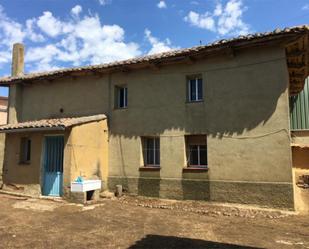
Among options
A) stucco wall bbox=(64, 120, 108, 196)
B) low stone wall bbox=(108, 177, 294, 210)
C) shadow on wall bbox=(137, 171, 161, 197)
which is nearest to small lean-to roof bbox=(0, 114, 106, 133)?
stucco wall bbox=(64, 120, 108, 196)

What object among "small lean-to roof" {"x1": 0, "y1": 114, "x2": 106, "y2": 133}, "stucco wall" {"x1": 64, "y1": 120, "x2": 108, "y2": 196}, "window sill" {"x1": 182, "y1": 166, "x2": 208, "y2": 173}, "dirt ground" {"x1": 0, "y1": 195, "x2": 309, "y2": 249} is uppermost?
"small lean-to roof" {"x1": 0, "y1": 114, "x2": 106, "y2": 133}

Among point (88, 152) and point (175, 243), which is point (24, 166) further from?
point (175, 243)

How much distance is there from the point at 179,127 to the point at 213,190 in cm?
258

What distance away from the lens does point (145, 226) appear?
7.71 metres

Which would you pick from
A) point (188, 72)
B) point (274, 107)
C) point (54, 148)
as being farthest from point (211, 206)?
point (54, 148)

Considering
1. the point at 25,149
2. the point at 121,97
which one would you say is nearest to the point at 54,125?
the point at 25,149

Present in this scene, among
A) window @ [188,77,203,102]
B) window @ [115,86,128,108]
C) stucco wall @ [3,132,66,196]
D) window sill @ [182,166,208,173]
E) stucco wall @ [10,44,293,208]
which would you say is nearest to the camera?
stucco wall @ [10,44,293,208]

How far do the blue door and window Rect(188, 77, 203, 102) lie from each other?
17.6 ft

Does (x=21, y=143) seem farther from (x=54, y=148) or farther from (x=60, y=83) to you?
(x=60, y=83)

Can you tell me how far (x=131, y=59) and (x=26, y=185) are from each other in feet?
21.9

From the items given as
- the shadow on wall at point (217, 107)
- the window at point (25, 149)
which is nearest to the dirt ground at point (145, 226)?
the window at point (25, 149)

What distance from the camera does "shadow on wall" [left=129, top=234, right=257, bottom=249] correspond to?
6094mm

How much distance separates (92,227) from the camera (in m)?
7.59

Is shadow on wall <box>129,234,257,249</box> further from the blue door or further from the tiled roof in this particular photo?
the tiled roof
